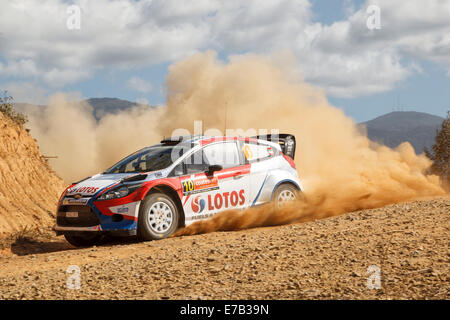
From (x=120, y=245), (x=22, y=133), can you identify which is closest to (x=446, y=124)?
(x=22, y=133)

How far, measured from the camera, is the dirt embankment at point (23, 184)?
1100cm

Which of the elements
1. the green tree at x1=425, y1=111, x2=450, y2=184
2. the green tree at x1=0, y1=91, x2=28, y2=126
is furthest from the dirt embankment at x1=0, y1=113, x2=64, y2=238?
the green tree at x1=425, y1=111, x2=450, y2=184

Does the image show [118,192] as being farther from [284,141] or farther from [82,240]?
[284,141]

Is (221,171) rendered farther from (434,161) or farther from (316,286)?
(434,161)

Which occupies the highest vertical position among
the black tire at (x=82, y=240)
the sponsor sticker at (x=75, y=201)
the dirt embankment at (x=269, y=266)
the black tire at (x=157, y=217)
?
the sponsor sticker at (x=75, y=201)

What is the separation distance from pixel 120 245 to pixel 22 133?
27.6 feet

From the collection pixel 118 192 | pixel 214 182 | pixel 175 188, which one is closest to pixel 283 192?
pixel 214 182

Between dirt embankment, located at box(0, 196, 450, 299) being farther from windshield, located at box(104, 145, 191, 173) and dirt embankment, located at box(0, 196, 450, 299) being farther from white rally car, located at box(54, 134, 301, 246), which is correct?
windshield, located at box(104, 145, 191, 173)

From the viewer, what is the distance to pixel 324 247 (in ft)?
19.4

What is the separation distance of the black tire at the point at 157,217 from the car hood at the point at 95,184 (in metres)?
0.60

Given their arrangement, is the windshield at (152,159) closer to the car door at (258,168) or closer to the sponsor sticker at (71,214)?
the sponsor sticker at (71,214)

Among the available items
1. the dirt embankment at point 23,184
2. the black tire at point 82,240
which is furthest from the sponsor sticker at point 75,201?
the dirt embankment at point 23,184

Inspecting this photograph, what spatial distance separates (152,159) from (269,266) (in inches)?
156

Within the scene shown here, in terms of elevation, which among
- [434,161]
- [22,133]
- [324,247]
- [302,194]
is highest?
[434,161]
